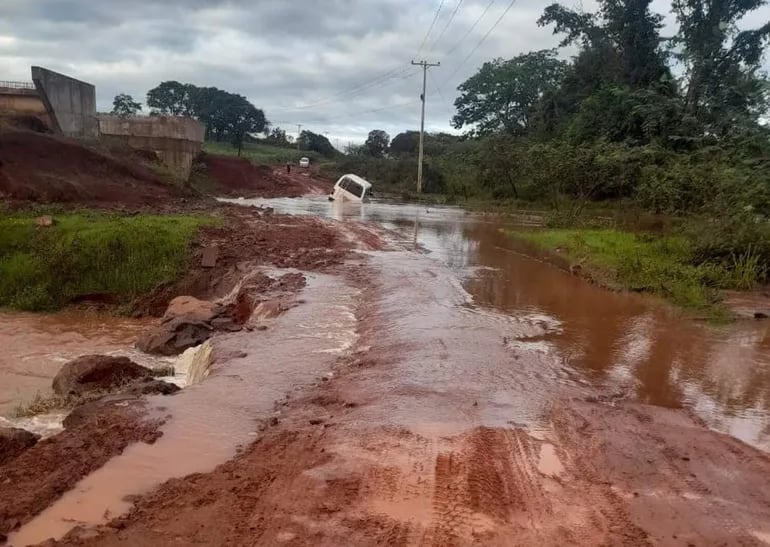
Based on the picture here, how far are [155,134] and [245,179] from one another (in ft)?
27.4

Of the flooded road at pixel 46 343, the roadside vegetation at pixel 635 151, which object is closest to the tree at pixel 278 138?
the roadside vegetation at pixel 635 151

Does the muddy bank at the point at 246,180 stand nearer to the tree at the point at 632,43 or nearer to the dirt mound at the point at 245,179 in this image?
the dirt mound at the point at 245,179

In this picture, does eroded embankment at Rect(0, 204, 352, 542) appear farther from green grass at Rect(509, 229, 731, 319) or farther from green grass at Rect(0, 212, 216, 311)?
green grass at Rect(509, 229, 731, 319)

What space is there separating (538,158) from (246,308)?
20548 millimetres

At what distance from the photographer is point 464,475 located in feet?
16.4

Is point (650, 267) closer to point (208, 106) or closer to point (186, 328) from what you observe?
point (186, 328)

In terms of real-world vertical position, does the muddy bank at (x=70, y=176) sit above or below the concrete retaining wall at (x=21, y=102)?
below

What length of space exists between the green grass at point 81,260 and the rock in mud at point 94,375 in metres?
6.07

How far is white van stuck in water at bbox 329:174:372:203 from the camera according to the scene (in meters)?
40.3

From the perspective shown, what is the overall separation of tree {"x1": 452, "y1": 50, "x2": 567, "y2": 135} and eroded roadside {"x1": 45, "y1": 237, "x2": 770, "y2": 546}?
45.0 m

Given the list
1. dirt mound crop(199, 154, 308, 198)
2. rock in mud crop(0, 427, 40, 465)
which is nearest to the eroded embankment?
rock in mud crop(0, 427, 40, 465)

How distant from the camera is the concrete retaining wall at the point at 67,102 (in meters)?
29.1

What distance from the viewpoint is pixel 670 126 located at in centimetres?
3050

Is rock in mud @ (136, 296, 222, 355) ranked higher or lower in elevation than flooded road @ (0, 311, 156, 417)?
higher
